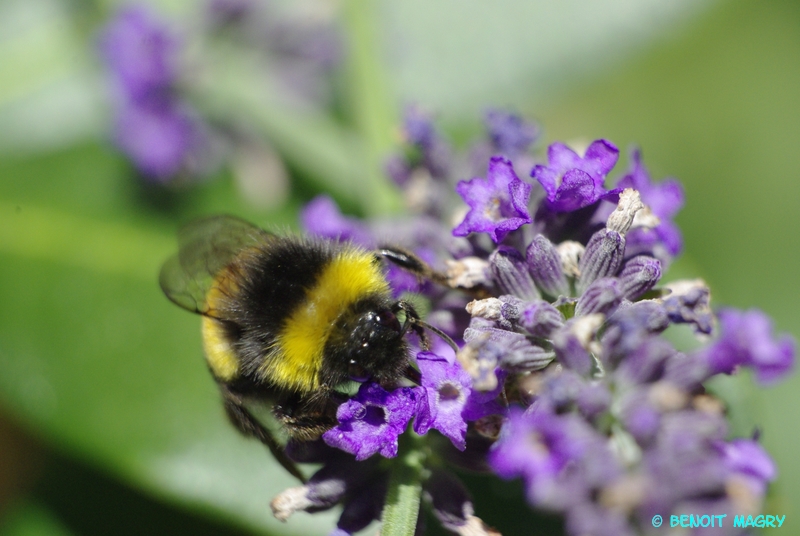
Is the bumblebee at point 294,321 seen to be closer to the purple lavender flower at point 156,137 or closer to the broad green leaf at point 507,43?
the purple lavender flower at point 156,137

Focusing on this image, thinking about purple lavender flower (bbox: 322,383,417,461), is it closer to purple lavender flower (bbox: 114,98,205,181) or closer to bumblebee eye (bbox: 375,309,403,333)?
bumblebee eye (bbox: 375,309,403,333)

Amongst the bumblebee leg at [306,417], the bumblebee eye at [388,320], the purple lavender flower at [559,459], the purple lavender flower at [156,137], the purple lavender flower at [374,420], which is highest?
the purple lavender flower at [156,137]

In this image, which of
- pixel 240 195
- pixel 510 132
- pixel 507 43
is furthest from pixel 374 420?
pixel 507 43

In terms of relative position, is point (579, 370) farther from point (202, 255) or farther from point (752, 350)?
point (202, 255)

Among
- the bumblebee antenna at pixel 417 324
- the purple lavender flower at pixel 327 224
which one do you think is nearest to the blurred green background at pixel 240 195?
the purple lavender flower at pixel 327 224

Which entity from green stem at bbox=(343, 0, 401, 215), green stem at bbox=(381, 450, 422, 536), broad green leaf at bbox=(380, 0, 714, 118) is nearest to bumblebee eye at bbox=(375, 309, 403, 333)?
green stem at bbox=(381, 450, 422, 536)

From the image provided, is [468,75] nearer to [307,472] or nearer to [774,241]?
[774,241]
